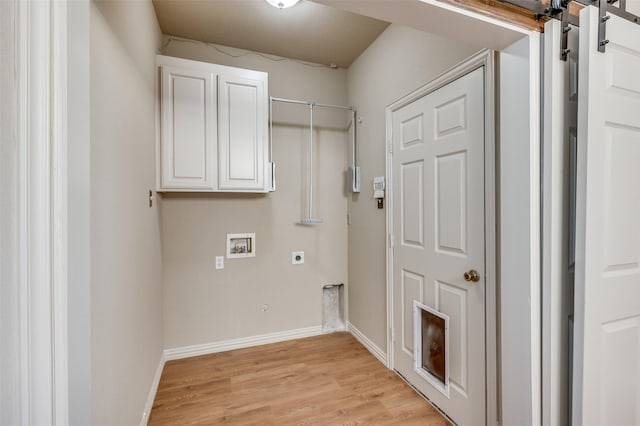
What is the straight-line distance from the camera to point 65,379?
0.58 metres

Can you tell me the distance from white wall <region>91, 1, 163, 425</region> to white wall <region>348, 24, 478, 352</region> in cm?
178

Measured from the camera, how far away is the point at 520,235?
4.00 ft

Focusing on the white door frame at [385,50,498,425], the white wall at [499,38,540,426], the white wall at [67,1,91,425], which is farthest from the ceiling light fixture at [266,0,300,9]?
the white wall at [67,1,91,425]

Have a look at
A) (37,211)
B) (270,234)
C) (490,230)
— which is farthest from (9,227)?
(270,234)

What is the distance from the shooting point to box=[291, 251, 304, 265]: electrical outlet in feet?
9.66

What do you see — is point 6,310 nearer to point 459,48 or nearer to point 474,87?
point 474,87

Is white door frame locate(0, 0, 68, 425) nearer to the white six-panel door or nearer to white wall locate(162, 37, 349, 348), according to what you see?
the white six-panel door

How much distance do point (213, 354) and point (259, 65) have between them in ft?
9.27

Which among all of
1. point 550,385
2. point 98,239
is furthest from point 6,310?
point 550,385

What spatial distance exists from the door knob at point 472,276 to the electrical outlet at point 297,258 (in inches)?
66.6

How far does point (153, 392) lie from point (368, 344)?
5.85ft

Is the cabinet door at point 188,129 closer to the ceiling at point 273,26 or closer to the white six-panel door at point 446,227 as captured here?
the ceiling at point 273,26

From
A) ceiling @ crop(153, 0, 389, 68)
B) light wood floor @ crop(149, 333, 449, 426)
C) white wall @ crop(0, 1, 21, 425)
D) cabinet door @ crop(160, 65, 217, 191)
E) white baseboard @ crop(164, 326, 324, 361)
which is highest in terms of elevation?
ceiling @ crop(153, 0, 389, 68)

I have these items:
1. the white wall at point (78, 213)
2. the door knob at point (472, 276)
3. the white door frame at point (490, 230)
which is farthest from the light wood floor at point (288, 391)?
the white wall at point (78, 213)
